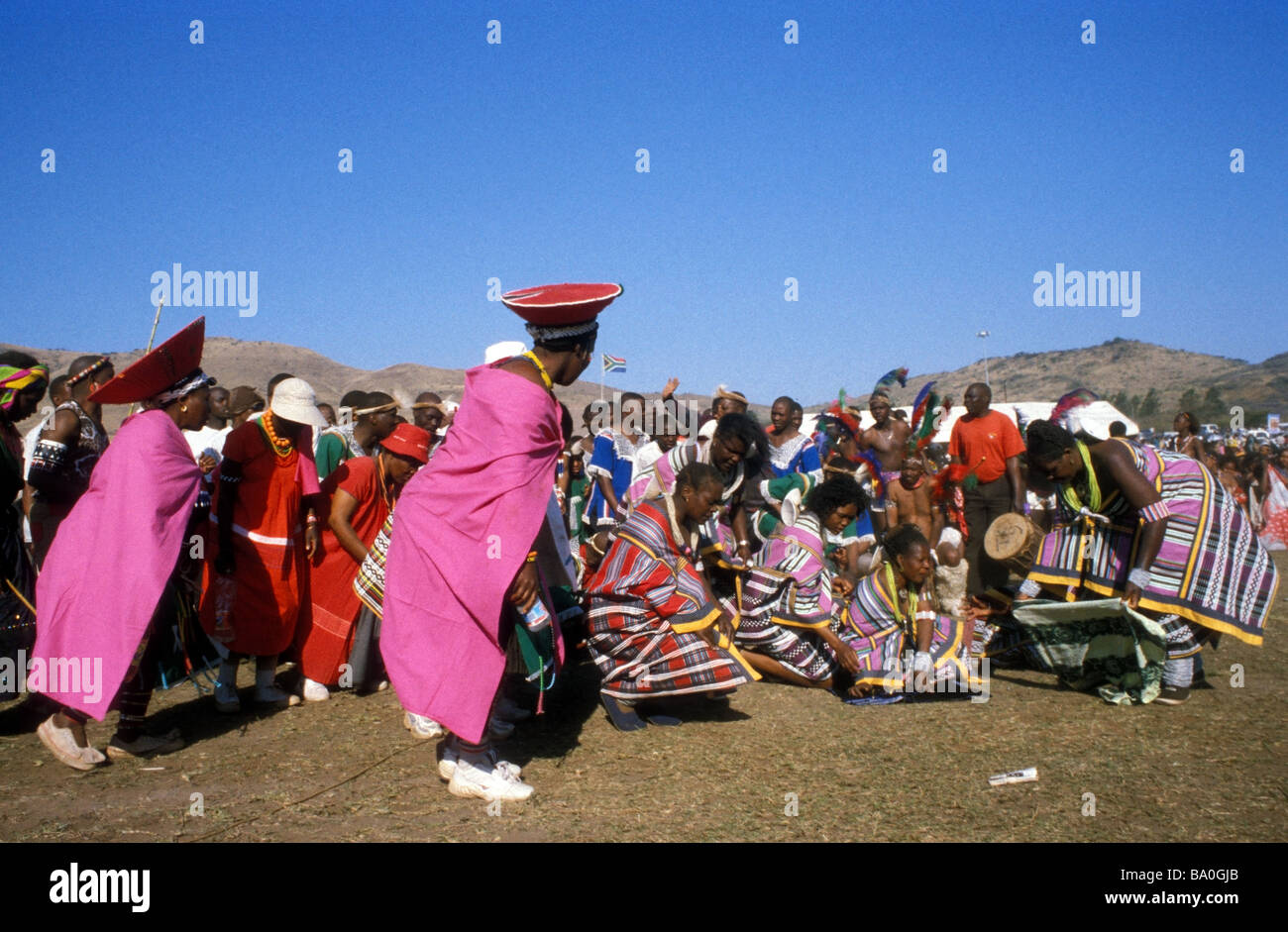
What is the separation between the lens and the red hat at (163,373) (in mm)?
4965

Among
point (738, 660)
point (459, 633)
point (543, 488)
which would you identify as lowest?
point (738, 660)

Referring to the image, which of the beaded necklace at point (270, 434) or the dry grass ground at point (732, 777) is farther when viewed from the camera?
the beaded necklace at point (270, 434)

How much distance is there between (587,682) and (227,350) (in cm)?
5825

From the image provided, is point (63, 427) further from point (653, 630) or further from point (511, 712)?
point (653, 630)

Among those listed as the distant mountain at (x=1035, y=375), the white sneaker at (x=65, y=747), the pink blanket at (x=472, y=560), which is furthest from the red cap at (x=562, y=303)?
the distant mountain at (x=1035, y=375)

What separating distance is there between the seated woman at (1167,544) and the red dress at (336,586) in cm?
443

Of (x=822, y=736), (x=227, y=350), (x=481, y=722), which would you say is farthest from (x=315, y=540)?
(x=227, y=350)

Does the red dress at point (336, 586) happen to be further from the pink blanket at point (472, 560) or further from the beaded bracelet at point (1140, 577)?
the beaded bracelet at point (1140, 577)

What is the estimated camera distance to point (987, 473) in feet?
32.6

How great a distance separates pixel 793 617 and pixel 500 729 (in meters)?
→ 2.17

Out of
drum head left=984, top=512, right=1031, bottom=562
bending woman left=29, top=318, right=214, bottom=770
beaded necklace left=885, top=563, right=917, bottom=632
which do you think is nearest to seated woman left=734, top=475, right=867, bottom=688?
beaded necklace left=885, top=563, right=917, bottom=632
